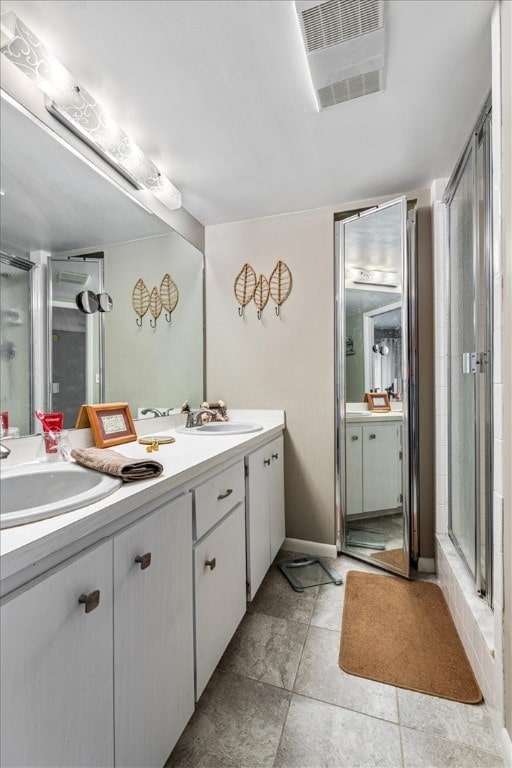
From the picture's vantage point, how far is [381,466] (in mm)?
2184

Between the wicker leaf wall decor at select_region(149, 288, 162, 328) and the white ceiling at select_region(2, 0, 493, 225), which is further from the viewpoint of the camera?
the wicker leaf wall decor at select_region(149, 288, 162, 328)

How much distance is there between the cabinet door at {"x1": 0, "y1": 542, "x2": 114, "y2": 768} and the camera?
56cm

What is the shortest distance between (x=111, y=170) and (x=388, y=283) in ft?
5.23

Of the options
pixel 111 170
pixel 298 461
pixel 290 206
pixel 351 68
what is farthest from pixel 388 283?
pixel 111 170

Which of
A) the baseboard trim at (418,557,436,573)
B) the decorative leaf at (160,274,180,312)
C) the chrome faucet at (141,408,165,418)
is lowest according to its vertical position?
the baseboard trim at (418,557,436,573)

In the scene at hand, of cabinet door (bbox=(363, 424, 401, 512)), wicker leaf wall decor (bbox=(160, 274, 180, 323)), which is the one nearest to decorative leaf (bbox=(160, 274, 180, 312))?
wicker leaf wall decor (bbox=(160, 274, 180, 323))

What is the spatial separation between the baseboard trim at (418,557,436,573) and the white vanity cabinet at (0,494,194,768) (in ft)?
5.13

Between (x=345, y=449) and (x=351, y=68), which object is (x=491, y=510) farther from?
(x=351, y=68)

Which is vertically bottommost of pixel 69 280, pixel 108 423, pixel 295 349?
pixel 108 423

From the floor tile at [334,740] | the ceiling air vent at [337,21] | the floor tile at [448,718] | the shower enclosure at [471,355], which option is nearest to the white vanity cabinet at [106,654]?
the floor tile at [334,740]

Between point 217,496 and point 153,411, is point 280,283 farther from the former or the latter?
point 217,496

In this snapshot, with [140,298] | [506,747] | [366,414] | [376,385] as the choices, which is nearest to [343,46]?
[140,298]

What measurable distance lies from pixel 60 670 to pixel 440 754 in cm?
118

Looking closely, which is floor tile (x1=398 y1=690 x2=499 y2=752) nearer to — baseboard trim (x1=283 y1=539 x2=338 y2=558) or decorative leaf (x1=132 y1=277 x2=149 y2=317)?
baseboard trim (x1=283 y1=539 x2=338 y2=558)
